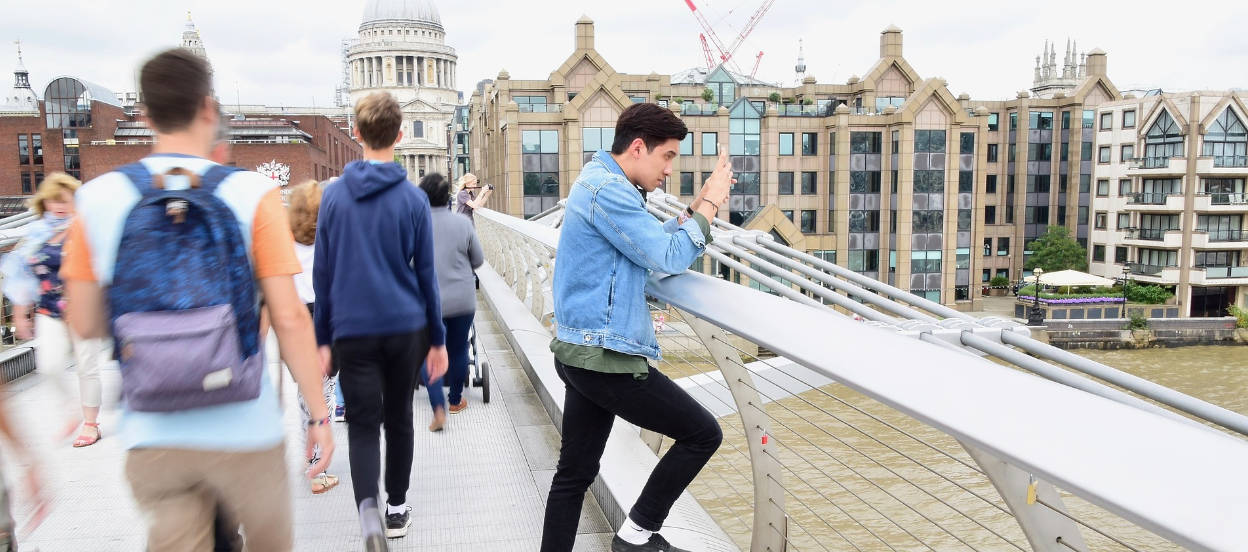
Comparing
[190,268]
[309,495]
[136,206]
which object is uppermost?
[136,206]

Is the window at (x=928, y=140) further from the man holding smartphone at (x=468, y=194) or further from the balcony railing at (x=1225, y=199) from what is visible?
the man holding smartphone at (x=468, y=194)

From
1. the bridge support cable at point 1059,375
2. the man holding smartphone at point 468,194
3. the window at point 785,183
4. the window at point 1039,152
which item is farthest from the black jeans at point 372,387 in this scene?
the window at point 1039,152

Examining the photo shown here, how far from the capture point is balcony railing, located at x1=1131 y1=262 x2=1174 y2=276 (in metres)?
53.4

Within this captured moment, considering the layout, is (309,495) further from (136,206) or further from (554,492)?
(136,206)

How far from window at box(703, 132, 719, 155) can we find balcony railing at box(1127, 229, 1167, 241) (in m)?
28.3

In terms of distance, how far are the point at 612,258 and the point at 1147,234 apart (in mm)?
61125

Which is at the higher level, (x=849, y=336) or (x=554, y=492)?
(x=849, y=336)

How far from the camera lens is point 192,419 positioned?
5.79ft

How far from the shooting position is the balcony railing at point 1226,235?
52.0 m

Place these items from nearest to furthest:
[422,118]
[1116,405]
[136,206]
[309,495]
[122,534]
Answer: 1. [1116,405]
2. [136,206]
3. [122,534]
4. [309,495]
5. [422,118]

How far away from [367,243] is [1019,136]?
63665mm

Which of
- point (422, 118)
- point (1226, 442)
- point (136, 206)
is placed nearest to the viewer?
point (1226, 442)

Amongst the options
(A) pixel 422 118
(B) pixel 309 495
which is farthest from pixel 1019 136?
(A) pixel 422 118

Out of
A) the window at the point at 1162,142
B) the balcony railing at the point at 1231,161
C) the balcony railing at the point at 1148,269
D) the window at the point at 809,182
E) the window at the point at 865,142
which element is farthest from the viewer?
the balcony railing at the point at 1148,269
